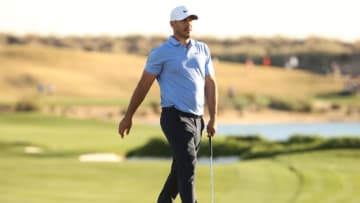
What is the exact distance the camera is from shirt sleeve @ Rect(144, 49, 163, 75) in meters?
9.48

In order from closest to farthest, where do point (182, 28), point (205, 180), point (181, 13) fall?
1. point (181, 13)
2. point (182, 28)
3. point (205, 180)

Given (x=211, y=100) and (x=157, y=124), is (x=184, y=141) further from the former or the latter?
(x=157, y=124)

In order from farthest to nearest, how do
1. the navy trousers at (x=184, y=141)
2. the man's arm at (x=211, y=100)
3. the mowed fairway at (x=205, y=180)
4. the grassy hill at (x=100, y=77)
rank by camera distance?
1. the grassy hill at (x=100, y=77)
2. the mowed fairway at (x=205, y=180)
3. the man's arm at (x=211, y=100)
4. the navy trousers at (x=184, y=141)

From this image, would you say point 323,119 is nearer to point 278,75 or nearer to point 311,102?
point 311,102

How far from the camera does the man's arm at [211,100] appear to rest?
9672 mm

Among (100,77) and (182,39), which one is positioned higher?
(182,39)

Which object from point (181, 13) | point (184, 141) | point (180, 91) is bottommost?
point (184, 141)

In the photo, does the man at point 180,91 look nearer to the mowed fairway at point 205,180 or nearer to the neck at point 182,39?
the neck at point 182,39

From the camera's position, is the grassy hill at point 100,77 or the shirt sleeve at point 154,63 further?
the grassy hill at point 100,77

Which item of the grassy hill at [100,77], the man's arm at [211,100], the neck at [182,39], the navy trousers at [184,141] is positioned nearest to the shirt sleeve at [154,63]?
the neck at [182,39]

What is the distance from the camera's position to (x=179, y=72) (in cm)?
949

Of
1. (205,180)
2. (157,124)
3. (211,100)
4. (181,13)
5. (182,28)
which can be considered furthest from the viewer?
(157,124)

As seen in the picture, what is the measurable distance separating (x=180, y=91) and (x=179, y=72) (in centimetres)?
16

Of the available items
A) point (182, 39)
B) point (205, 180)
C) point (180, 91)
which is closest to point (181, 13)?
point (182, 39)
